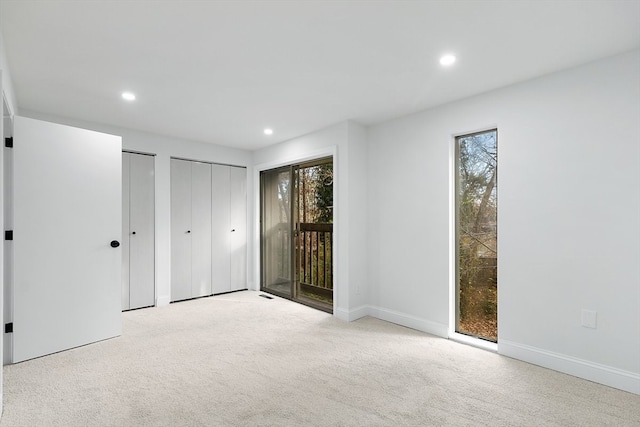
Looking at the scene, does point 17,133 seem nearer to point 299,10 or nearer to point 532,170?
point 299,10

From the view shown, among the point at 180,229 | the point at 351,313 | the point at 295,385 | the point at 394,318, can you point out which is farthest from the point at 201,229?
the point at 295,385

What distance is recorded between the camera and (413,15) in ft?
6.05

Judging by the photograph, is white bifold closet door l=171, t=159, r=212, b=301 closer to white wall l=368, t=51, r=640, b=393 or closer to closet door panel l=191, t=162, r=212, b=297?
closet door panel l=191, t=162, r=212, b=297

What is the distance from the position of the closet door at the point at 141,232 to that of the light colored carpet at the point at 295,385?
1051mm

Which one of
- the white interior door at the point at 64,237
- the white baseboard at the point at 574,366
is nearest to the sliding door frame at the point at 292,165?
the white baseboard at the point at 574,366

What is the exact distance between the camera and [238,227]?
5.21m

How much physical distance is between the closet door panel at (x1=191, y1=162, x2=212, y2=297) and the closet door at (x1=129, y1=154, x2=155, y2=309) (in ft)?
1.84

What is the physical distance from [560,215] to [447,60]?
1493 mm

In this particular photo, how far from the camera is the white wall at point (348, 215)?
12.3 feet

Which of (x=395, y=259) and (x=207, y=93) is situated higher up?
(x=207, y=93)

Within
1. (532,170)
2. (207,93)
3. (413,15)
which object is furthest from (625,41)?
(207,93)

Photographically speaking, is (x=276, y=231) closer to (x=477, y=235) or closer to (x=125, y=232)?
(x=125, y=232)

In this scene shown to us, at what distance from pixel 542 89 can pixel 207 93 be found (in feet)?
9.44

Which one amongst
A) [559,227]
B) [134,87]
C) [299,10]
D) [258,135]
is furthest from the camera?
[258,135]
